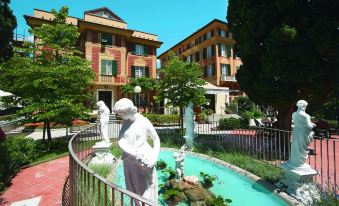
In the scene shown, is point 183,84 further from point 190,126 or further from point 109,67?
point 109,67

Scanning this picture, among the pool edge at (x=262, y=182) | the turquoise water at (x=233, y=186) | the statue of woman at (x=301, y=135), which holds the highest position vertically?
the statue of woman at (x=301, y=135)

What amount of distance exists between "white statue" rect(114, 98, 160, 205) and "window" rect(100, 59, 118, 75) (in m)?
25.1

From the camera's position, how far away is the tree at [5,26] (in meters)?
17.6

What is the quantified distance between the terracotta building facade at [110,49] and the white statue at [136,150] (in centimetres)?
2298

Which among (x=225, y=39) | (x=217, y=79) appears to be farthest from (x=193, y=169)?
(x=225, y=39)

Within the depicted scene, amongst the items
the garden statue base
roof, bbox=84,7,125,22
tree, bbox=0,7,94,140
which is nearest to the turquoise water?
the garden statue base

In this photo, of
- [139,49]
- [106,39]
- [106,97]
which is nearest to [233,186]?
[106,97]

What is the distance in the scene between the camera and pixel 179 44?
153ft

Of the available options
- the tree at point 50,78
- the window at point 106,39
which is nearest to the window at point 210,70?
the window at point 106,39

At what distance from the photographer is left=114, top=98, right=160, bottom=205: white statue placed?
10.8ft

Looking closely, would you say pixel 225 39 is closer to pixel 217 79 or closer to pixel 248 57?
pixel 217 79

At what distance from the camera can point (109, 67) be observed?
27703mm

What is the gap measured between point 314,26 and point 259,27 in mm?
2373

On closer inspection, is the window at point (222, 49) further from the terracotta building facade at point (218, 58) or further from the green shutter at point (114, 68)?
the green shutter at point (114, 68)
